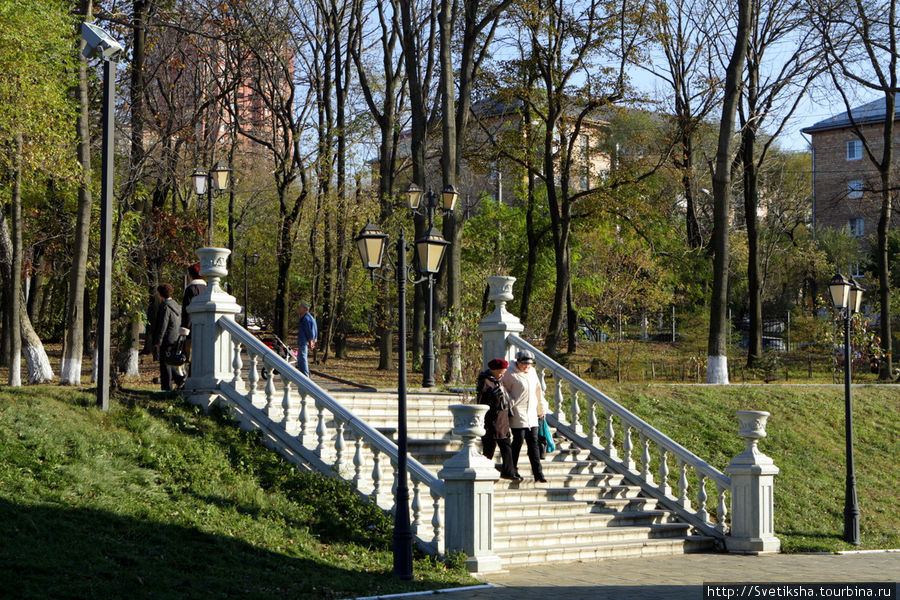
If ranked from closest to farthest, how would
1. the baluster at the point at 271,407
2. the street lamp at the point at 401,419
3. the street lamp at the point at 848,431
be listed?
the street lamp at the point at 401,419, the baluster at the point at 271,407, the street lamp at the point at 848,431

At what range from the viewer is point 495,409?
1327 centimetres

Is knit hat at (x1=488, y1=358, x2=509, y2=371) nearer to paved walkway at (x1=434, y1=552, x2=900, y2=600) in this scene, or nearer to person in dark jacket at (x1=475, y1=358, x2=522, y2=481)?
person in dark jacket at (x1=475, y1=358, x2=522, y2=481)

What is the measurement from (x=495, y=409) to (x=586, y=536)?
190 cm

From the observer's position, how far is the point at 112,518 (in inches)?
396

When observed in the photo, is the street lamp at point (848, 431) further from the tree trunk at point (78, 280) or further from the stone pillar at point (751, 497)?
the tree trunk at point (78, 280)

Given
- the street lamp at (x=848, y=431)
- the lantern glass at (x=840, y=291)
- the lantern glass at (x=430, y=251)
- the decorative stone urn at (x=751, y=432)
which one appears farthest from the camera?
the lantern glass at (x=840, y=291)

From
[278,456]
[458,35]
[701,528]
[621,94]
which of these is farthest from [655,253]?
[278,456]

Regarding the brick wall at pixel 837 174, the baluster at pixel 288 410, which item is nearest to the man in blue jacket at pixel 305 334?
the baluster at pixel 288 410

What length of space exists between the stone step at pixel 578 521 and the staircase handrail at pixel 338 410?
129cm

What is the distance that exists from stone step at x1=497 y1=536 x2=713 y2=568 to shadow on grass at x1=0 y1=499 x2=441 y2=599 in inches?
81.7

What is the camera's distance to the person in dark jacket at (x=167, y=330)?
14609mm

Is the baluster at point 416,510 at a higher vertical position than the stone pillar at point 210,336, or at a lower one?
lower

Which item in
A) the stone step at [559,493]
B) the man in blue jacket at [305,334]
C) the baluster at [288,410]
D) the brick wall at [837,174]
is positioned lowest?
the stone step at [559,493]

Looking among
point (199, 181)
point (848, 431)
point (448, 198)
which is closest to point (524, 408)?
point (848, 431)
